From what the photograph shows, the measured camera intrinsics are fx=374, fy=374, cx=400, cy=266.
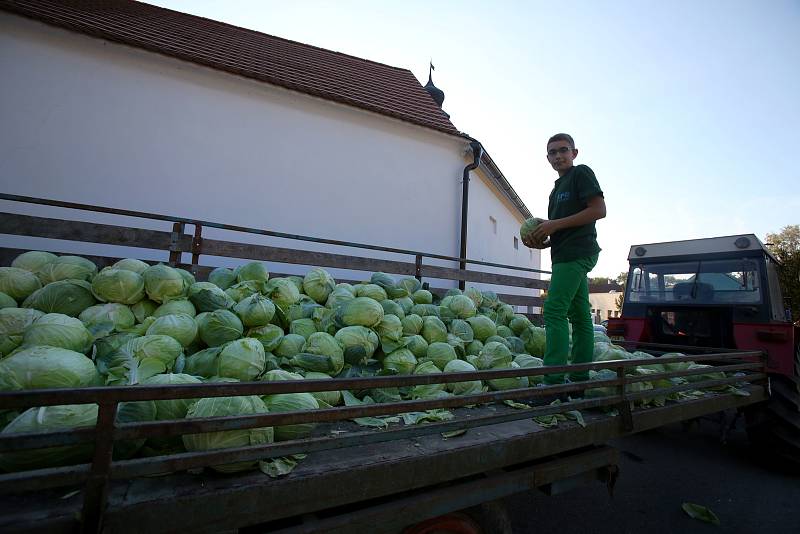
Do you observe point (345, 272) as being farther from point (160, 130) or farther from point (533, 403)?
point (533, 403)

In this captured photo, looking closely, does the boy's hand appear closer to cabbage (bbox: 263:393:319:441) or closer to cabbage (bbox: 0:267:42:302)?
cabbage (bbox: 263:393:319:441)

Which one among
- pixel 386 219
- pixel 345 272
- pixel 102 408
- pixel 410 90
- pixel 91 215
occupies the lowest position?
pixel 102 408

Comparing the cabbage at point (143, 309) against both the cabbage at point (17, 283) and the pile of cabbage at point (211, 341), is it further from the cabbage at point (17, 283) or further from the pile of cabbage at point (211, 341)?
the cabbage at point (17, 283)

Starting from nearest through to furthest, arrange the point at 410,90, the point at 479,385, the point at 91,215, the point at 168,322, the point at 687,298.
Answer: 1. the point at 168,322
2. the point at 479,385
3. the point at 687,298
4. the point at 91,215
5. the point at 410,90

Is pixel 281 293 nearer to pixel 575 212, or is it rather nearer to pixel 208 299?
pixel 208 299

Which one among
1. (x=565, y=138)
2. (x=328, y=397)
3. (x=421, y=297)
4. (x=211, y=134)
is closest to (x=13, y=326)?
(x=328, y=397)

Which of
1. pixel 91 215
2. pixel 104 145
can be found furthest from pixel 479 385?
pixel 104 145

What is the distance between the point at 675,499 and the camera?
3930 mm

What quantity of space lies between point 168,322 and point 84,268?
1.33m

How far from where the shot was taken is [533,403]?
8.13 feet

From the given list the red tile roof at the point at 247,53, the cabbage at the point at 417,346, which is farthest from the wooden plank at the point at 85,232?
the red tile roof at the point at 247,53

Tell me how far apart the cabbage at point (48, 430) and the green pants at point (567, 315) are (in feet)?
8.47

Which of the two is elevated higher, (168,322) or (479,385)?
(168,322)

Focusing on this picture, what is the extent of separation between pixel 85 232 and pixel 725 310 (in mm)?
7841
